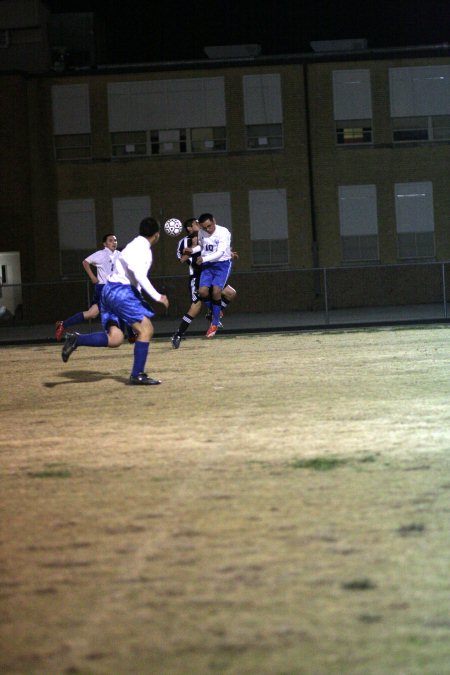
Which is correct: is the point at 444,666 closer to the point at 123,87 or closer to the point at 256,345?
the point at 256,345

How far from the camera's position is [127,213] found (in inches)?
1666

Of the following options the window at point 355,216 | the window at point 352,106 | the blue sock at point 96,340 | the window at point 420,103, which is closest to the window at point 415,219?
the window at point 355,216

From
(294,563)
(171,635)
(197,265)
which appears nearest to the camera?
(171,635)

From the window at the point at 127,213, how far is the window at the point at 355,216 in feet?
23.5

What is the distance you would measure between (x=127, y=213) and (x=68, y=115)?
4113mm

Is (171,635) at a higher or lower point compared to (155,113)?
lower

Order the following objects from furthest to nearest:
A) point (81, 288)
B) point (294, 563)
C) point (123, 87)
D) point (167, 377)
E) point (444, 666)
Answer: point (123, 87), point (81, 288), point (167, 377), point (294, 563), point (444, 666)

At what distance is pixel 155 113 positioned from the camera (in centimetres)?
4191

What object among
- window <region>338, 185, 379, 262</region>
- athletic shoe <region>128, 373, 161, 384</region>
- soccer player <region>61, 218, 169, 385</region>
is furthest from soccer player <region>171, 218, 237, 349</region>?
window <region>338, 185, 379, 262</region>

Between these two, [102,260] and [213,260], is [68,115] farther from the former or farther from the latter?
[102,260]

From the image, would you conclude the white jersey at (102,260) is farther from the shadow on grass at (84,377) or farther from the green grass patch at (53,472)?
the green grass patch at (53,472)

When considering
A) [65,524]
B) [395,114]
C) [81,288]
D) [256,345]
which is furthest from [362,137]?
[65,524]

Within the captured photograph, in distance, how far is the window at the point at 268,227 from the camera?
4222 centimetres

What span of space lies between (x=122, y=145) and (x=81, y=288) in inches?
470
